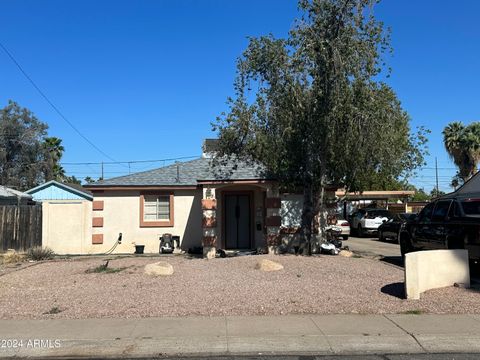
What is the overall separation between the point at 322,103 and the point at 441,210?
178 inches

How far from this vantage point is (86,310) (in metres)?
9.09

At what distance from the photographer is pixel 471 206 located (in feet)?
43.2

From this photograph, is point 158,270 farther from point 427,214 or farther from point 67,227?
point 67,227

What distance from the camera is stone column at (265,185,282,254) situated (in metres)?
17.5

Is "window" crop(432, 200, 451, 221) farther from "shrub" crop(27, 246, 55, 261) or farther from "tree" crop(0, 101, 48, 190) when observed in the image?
"tree" crop(0, 101, 48, 190)

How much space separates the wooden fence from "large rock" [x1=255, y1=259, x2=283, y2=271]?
11.7 metres

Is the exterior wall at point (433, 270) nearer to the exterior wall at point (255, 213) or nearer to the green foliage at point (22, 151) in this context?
the exterior wall at point (255, 213)

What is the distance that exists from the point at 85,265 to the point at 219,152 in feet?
19.0

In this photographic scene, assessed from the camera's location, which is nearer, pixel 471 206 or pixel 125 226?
pixel 471 206

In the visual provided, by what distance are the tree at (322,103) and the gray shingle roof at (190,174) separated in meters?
1.95

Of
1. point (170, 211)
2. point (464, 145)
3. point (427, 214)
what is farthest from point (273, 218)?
point (464, 145)

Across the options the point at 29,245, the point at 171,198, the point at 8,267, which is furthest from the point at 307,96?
the point at 29,245

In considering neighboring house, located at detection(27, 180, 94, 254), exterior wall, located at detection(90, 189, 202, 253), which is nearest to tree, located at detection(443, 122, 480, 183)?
exterior wall, located at detection(90, 189, 202, 253)

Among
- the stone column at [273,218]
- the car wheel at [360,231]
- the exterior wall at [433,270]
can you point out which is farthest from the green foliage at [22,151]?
the exterior wall at [433,270]
